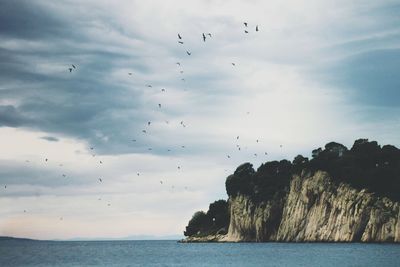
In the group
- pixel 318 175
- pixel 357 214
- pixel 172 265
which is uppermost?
pixel 318 175

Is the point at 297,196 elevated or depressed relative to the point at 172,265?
elevated

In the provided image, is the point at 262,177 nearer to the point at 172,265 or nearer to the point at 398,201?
the point at 398,201

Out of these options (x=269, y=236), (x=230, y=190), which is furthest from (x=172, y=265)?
(x=230, y=190)

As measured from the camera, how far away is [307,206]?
472 feet

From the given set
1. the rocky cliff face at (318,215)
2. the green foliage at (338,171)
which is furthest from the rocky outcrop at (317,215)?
the green foliage at (338,171)

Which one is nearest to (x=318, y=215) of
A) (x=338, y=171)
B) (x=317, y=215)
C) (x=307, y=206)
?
(x=317, y=215)

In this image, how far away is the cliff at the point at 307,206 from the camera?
413 feet

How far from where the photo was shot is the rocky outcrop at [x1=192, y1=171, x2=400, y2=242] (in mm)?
124125

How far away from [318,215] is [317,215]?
1.05 feet

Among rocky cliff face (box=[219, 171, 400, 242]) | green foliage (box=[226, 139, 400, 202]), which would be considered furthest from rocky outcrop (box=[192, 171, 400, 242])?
green foliage (box=[226, 139, 400, 202])

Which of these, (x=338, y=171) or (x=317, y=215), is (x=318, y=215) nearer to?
(x=317, y=215)

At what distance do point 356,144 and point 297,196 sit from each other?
2148cm

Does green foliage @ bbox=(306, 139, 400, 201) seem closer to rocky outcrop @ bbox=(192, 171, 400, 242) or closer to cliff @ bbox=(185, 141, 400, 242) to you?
cliff @ bbox=(185, 141, 400, 242)

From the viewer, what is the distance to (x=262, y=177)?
171 meters
